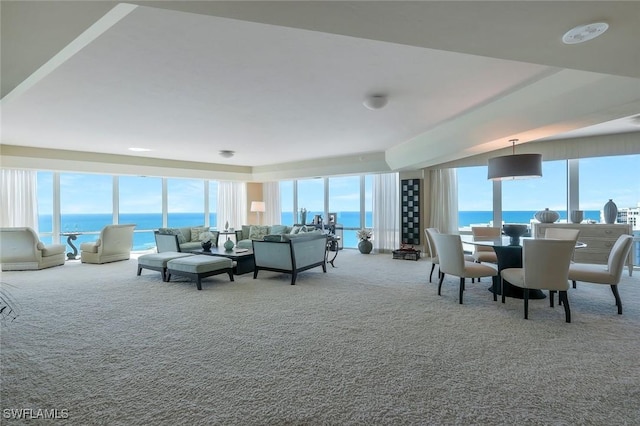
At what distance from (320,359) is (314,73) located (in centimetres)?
267

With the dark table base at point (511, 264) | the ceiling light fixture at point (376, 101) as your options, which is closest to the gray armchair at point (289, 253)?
the ceiling light fixture at point (376, 101)

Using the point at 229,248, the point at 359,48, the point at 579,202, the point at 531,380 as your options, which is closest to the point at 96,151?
the point at 229,248

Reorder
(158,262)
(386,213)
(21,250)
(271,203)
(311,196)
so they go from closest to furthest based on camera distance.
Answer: (158,262)
(21,250)
(386,213)
(311,196)
(271,203)

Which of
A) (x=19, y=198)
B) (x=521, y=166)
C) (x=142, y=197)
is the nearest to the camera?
(x=521, y=166)

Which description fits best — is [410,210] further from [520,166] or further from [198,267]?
[198,267]

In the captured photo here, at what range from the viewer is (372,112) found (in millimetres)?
4426

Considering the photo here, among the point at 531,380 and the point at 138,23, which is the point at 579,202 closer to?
the point at 531,380

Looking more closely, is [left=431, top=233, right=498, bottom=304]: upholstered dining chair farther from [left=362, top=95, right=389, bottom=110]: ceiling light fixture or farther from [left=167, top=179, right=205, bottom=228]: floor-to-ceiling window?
[left=167, top=179, right=205, bottom=228]: floor-to-ceiling window

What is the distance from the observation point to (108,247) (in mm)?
7047

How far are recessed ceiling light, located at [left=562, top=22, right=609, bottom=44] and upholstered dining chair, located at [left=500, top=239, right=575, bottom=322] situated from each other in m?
2.19

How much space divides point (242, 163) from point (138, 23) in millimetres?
7298

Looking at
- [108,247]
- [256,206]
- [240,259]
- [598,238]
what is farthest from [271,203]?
[598,238]

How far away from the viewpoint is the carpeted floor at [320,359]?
6.22 feet

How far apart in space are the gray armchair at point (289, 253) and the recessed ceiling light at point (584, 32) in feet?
13.5
